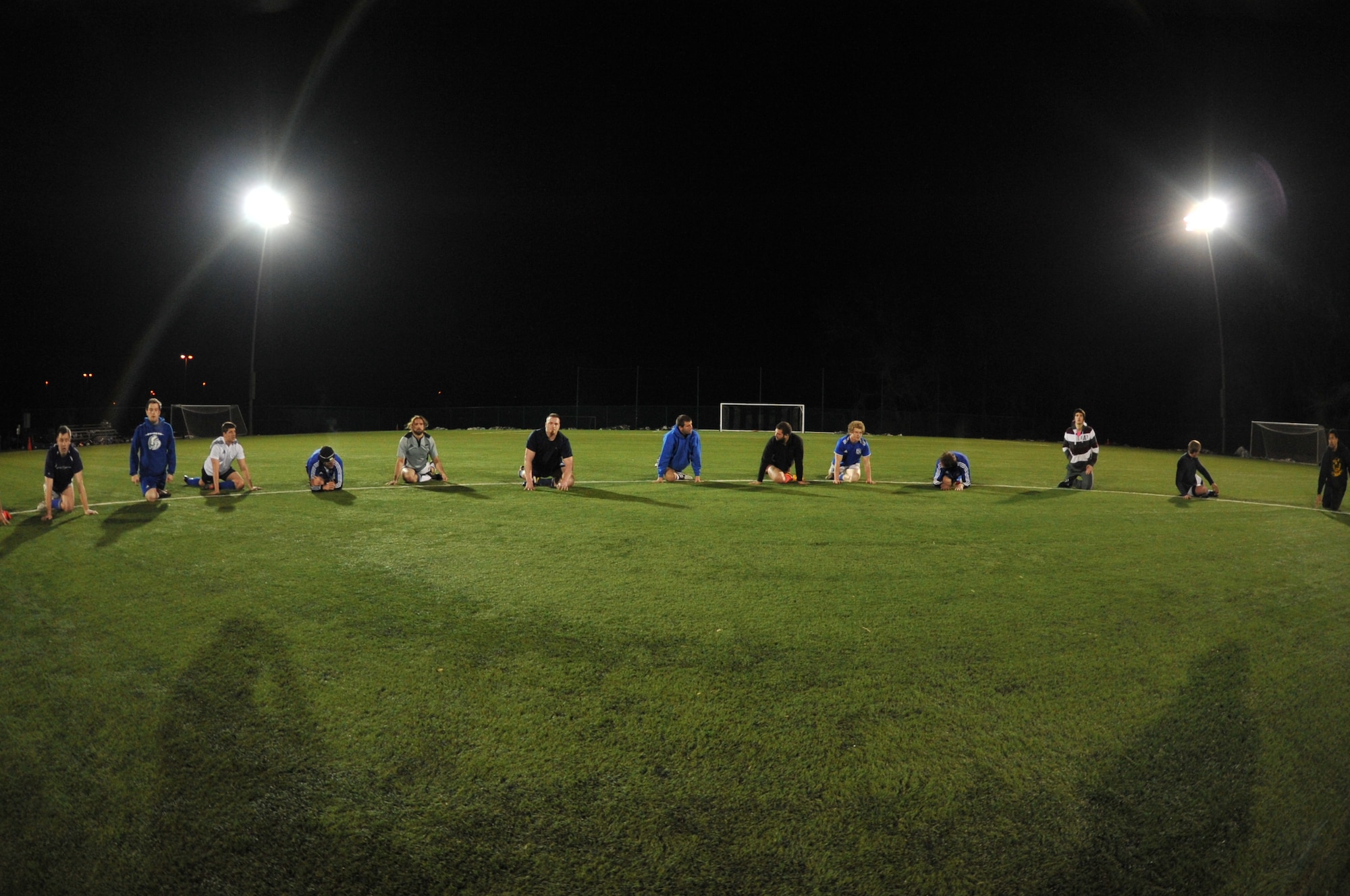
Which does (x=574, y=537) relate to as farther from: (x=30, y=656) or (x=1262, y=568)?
(x=1262, y=568)

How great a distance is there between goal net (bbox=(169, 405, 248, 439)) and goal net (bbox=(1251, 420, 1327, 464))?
40.1 metres

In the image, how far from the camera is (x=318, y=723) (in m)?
3.78

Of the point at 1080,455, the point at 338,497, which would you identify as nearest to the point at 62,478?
the point at 338,497

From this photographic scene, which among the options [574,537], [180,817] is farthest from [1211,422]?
[180,817]

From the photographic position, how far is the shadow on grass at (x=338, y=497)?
11.2 metres

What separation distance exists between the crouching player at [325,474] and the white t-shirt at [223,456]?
3.56 feet

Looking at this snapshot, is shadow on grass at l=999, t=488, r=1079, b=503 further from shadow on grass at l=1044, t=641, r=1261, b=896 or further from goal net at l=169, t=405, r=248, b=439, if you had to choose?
goal net at l=169, t=405, r=248, b=439

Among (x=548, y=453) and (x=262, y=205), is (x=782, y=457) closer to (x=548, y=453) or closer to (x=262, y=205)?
(x=548, y=453)

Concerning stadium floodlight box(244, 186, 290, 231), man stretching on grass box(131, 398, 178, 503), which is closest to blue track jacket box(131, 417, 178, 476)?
man stretching on grass box(131, 398, 178, 503)

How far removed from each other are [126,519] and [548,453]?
593 centimetres

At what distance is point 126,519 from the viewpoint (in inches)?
379

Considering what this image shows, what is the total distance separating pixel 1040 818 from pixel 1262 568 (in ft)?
20.9

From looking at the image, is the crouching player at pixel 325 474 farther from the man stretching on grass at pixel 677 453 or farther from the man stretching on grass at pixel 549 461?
the man stretching on grass at pixel 677 453

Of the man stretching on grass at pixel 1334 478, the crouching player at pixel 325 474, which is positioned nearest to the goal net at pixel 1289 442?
the man stretching on grass at pixel 1334 478
